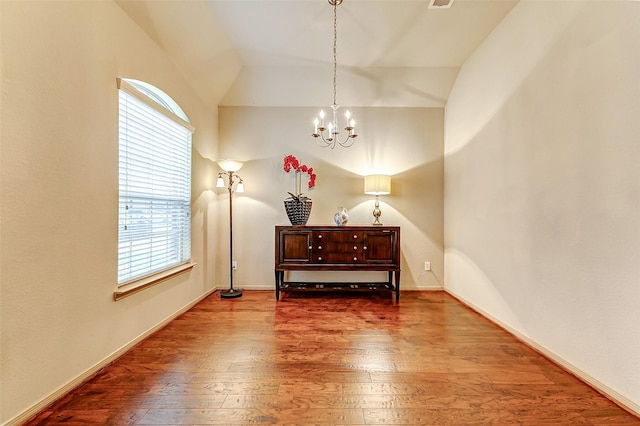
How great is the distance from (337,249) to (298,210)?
0.70 meters

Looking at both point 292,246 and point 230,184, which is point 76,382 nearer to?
point 292,246

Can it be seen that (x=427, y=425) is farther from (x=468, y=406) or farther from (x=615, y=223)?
(x=615, y=223)

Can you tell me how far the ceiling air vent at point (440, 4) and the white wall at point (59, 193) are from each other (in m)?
2.49

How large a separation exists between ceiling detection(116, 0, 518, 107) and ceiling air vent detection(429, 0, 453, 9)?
0.05m

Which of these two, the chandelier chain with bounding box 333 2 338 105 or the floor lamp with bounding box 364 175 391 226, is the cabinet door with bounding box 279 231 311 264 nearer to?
the floor lamp with bounding box 364 175 391 226

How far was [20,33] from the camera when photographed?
1.33m

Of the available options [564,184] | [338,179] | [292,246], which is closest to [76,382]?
[292,246]

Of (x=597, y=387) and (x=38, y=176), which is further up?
(x=38, y=176)

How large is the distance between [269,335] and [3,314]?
5.32 ft

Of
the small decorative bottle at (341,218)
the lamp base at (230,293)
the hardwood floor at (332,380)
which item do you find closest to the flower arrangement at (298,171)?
the small decorative bottle at (341,218)

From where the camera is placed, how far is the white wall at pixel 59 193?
129 centimetres

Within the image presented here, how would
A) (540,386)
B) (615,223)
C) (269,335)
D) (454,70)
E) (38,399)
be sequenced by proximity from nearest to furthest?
(38,399), (615,223), (540,386), (269,335), (454,70)

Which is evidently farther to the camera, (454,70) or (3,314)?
(454,70)

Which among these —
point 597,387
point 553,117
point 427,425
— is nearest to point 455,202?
point 553,117
